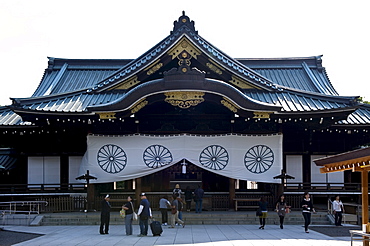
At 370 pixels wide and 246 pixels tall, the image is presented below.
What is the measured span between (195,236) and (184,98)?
663 centimetres

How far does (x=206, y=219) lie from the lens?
21.5m

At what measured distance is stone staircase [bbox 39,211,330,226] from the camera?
70.1ft

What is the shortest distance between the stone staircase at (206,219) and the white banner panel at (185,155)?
1929 mm

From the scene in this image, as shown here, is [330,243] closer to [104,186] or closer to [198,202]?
[198,202]

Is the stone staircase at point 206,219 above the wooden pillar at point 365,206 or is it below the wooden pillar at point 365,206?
below

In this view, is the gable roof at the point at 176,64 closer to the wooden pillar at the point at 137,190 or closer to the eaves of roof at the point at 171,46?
the eaves of roof at the point at 171,46

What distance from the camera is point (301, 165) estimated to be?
25.1 m

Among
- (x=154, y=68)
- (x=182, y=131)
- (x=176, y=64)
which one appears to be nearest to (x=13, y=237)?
(x=182, y=131)

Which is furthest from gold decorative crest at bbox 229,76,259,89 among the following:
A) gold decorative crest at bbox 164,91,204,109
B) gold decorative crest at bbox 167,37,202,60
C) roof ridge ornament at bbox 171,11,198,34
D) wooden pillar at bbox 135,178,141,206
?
wooden pillar at bbox 135,178,141,206

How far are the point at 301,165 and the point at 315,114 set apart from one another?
4016 mm

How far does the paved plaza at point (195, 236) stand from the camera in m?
15.9

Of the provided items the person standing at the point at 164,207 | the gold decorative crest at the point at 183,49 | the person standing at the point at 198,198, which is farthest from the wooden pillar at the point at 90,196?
the gold decorative crest at the point at 183,49

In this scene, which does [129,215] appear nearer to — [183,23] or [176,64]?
[176,64]

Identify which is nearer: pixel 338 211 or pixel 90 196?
pixel 338 211
